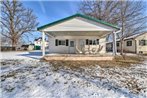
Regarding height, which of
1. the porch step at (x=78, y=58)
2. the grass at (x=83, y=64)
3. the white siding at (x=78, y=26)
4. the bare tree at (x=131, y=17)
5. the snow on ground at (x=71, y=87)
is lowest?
the snow on ground at (x=71, y=87)

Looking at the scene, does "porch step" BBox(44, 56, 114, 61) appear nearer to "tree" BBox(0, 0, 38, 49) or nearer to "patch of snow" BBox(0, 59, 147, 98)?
"patch of snow" BBox(0, 59, 147, 98)

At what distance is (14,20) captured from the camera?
102 ft

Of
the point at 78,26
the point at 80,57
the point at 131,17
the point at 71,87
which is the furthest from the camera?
the point at 131,17

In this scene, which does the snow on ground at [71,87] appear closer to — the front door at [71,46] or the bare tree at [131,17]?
the front door at [71,46]

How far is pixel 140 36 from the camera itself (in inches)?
944

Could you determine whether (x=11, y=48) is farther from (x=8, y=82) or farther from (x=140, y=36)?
(x=8, y=82)

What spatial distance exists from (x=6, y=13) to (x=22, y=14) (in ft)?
10.5

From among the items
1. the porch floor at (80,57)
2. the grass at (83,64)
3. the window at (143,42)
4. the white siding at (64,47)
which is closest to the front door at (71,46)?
the white siding at (64,47)

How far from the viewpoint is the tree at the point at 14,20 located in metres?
30.3

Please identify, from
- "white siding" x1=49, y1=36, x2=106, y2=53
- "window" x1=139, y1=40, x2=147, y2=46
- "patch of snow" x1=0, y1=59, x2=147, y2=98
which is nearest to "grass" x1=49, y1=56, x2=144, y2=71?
"patch of snow" x1=0, y1=59, x2=147, y2=98

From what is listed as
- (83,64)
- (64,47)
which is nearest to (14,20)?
(64,47)

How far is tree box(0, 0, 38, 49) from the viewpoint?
30.3 m

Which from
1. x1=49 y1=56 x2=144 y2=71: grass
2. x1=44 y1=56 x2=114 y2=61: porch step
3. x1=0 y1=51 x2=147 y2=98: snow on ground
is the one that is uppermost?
x1=44 y1=56 x2=114 y2=61: porch step

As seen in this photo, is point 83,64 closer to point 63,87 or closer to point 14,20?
point 63,87
